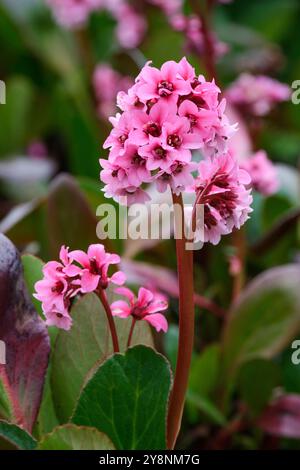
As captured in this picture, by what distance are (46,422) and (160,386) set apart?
0.52 ft

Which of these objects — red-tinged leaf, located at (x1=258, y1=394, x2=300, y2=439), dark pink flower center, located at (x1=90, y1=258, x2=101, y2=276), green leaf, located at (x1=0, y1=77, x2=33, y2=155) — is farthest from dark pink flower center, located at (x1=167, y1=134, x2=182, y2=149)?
green leaf, located at (x1=0, y1=77, x2=33, y2=155)

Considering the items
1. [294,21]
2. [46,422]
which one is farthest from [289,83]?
[46,422]

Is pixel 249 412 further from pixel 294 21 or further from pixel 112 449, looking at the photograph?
pixel 294 21

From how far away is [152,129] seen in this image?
58cm

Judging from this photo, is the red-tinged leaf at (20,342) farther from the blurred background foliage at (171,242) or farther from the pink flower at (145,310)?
the blurred background foliage at (171,242)

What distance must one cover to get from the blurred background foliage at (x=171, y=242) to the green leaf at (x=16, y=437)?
30cm

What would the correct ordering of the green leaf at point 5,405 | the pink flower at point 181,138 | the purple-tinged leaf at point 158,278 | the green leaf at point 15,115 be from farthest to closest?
the green leaf at point 15,115 → the purple-tinged leaf at point 158,278 → the green leaf at point 5,405 → the pink flower at point 181,138

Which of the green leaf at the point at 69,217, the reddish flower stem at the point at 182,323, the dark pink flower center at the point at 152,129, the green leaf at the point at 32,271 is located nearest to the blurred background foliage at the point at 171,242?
the green leaf at the point at 69,217

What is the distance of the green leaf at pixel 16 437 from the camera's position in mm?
623

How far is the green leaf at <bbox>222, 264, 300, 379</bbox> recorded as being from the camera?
3.20 ft

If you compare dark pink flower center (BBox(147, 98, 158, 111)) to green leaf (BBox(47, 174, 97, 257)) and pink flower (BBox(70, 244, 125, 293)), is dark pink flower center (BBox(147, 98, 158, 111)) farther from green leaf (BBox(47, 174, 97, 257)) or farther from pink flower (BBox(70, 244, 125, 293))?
green leaf (BBox(47, 174, 97, 257))

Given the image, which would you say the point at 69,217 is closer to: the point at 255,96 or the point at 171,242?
the point at 171,242

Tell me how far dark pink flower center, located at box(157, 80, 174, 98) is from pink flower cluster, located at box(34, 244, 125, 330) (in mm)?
121

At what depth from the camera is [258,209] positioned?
1.25 m
